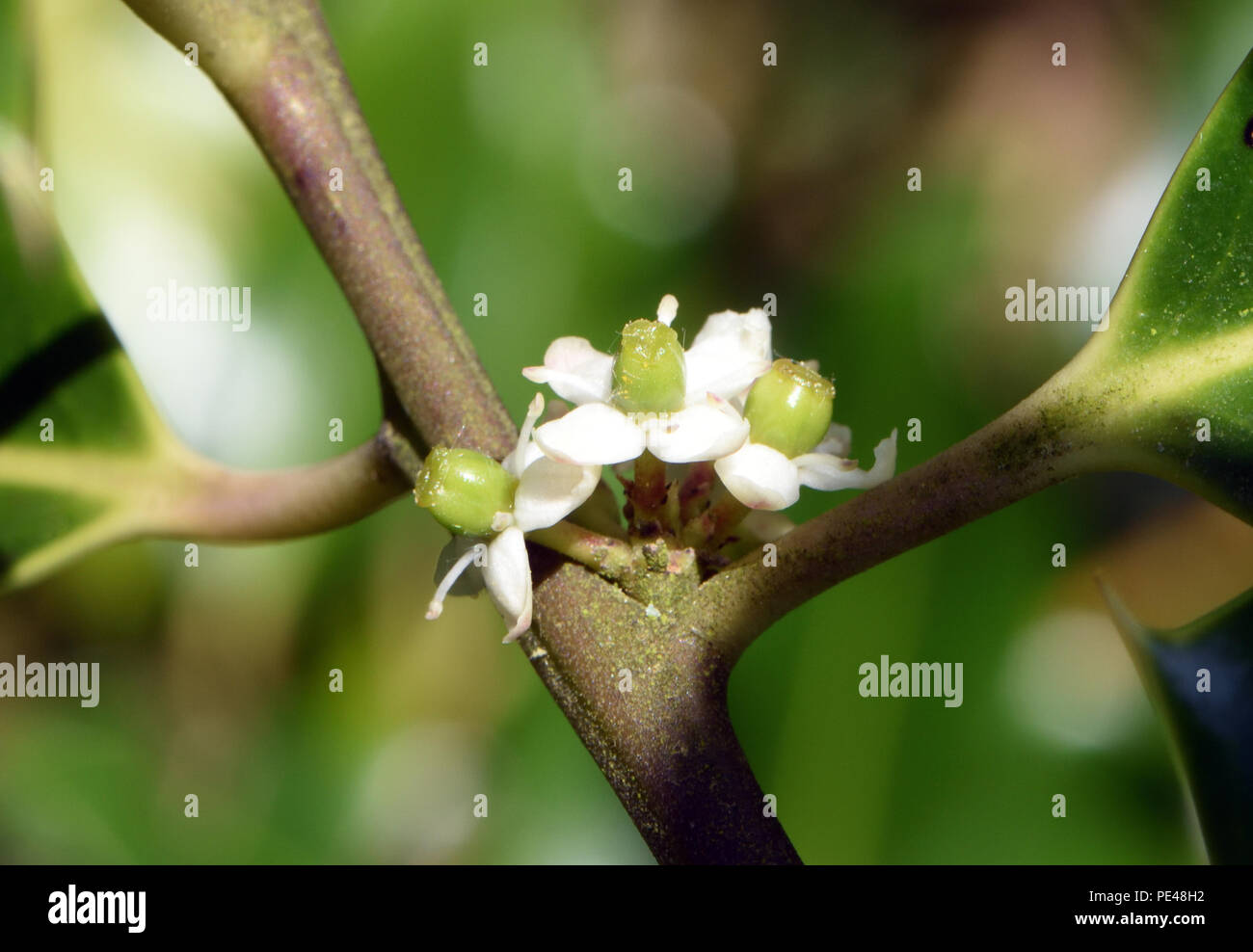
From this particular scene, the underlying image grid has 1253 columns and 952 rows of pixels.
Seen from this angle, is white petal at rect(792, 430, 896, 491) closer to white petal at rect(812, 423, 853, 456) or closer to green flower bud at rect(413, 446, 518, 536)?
white petal at rect(812, 423, 853, 456)

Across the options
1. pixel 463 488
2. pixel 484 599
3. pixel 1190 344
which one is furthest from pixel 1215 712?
pixel 484 599

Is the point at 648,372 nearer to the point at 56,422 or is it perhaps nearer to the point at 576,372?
the point at 576,372

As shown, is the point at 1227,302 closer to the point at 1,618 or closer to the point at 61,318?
the point at 61,318

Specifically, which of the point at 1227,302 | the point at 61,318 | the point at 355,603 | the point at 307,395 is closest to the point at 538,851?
the point at 355,603

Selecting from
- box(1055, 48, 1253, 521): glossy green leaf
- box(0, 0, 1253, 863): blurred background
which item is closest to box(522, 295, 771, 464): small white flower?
box(1055, 48, 1253, 521): glossy green leaf

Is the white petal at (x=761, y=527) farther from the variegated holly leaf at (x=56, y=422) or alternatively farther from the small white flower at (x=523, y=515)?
the variegated holly leaf at (x=56, y=422)

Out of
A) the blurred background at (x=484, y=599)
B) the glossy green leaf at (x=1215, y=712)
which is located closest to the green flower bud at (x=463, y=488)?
the glossy green leaf at (x=1215, y=712)
